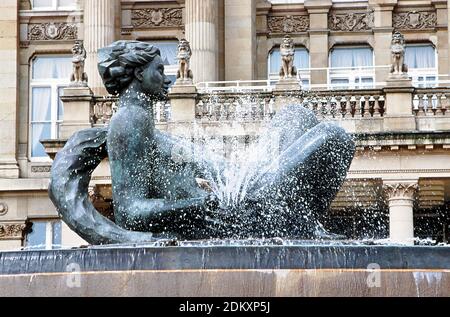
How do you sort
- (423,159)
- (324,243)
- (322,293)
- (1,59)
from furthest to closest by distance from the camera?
→ (1,59)
(423,159)
(324,243)
(322,293)

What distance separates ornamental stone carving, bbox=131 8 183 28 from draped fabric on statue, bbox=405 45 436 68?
24.1 feet

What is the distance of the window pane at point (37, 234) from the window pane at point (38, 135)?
234 centimetres

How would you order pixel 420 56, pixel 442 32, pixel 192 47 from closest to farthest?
1. pixel 192 47
2. pixel 442 32
3. pixel 420 56

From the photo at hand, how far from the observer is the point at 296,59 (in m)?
54.6

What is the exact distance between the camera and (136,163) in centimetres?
1591

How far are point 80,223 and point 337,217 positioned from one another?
27.5m

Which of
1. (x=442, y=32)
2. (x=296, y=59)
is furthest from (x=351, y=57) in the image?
(x=442, y=32)

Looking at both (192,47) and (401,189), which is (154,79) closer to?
(401,189)

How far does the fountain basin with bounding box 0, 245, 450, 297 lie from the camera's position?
43.8ft

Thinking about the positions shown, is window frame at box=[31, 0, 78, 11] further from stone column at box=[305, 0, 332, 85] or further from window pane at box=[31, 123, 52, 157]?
stone column at box=[305, 0, 332, 85]

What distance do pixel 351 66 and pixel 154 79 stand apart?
3797 centimetres

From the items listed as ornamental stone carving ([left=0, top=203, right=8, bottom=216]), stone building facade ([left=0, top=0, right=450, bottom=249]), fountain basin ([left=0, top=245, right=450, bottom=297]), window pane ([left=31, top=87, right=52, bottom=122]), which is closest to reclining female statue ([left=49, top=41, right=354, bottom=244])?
fountain basin ([left=0, top=245, right=450, bottom=297])
